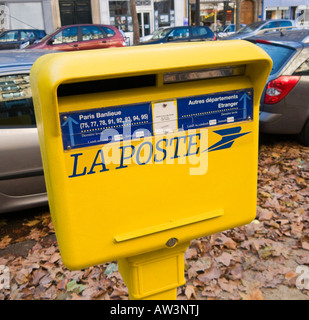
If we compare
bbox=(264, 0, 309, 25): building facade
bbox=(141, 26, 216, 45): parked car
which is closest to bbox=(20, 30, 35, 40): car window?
bbox=(141, 26, 216, 45): parked car

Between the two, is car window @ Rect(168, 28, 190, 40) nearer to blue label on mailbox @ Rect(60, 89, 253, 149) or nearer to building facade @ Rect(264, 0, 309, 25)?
blue label on mailbox @ Rect(60, 89, 253, 149)

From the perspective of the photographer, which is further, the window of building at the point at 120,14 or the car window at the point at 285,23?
the window of building at the point at 120,14

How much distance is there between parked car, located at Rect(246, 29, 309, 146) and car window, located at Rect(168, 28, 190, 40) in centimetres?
1308

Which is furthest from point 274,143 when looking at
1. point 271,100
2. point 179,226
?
point 179,226

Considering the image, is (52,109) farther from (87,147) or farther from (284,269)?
(284,269)

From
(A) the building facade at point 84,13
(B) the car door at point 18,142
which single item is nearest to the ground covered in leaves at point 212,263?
(B) the car door at point 18,142

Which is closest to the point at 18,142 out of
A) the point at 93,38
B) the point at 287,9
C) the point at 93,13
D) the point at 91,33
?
the point at 93,38

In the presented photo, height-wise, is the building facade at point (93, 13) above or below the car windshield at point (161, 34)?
above

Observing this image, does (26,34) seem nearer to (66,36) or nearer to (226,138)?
(66,36)

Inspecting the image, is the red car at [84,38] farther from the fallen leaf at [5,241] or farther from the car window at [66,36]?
the fallen leaf at [5,241]

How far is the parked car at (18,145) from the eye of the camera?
3395 mm

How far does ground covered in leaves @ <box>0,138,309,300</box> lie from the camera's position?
274 cm

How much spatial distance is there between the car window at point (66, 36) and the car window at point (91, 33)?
1.11 ft

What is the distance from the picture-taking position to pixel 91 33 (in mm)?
15594
